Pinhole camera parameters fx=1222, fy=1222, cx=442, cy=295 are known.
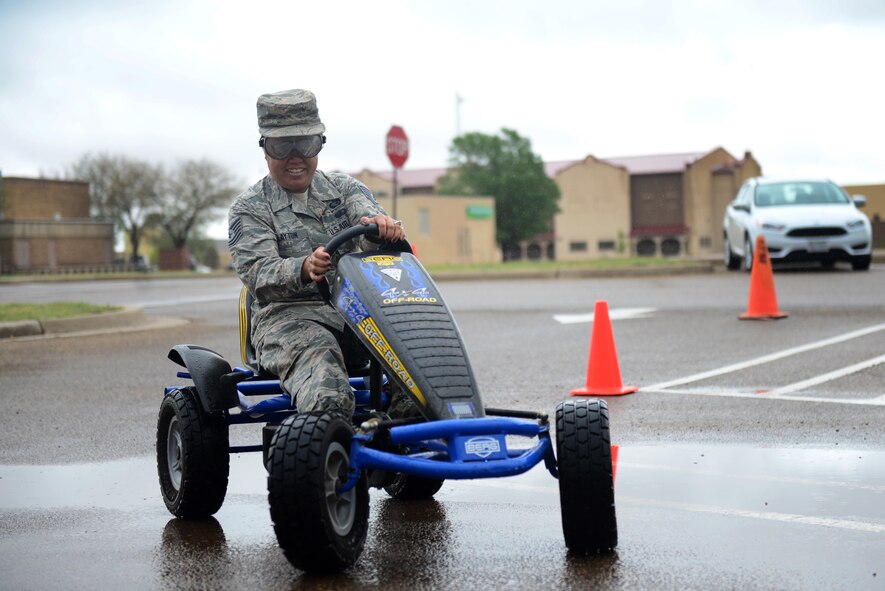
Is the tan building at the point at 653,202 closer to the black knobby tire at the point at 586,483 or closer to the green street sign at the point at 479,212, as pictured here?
the green street sign at the point at 479,212

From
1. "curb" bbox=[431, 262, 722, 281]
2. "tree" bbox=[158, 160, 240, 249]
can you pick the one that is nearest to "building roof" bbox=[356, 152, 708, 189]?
"tree" bbox=[158, 160, 240, 249]

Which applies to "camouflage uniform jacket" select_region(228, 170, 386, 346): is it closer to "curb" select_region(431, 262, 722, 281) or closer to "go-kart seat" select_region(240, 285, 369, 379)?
"go-kart seat" select_region(240, 285, 369, 379)

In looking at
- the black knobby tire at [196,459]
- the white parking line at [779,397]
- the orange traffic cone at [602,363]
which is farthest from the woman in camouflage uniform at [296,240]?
the white parking line at [779,397]

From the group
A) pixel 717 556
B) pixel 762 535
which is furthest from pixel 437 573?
pixel 762 535

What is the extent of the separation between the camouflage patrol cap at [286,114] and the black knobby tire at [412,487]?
1.56 m

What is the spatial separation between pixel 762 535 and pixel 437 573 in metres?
1.27

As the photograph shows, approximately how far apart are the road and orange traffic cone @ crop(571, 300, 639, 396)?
0.23m

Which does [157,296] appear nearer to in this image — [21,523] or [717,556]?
[21,523]

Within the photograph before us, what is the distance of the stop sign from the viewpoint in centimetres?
4069

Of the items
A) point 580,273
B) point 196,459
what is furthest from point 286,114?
point 580,273

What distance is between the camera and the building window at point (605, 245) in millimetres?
100500

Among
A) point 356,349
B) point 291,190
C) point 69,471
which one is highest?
point 291,190

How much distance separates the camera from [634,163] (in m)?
104

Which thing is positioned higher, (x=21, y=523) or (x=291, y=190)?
(x=291, y=190)
